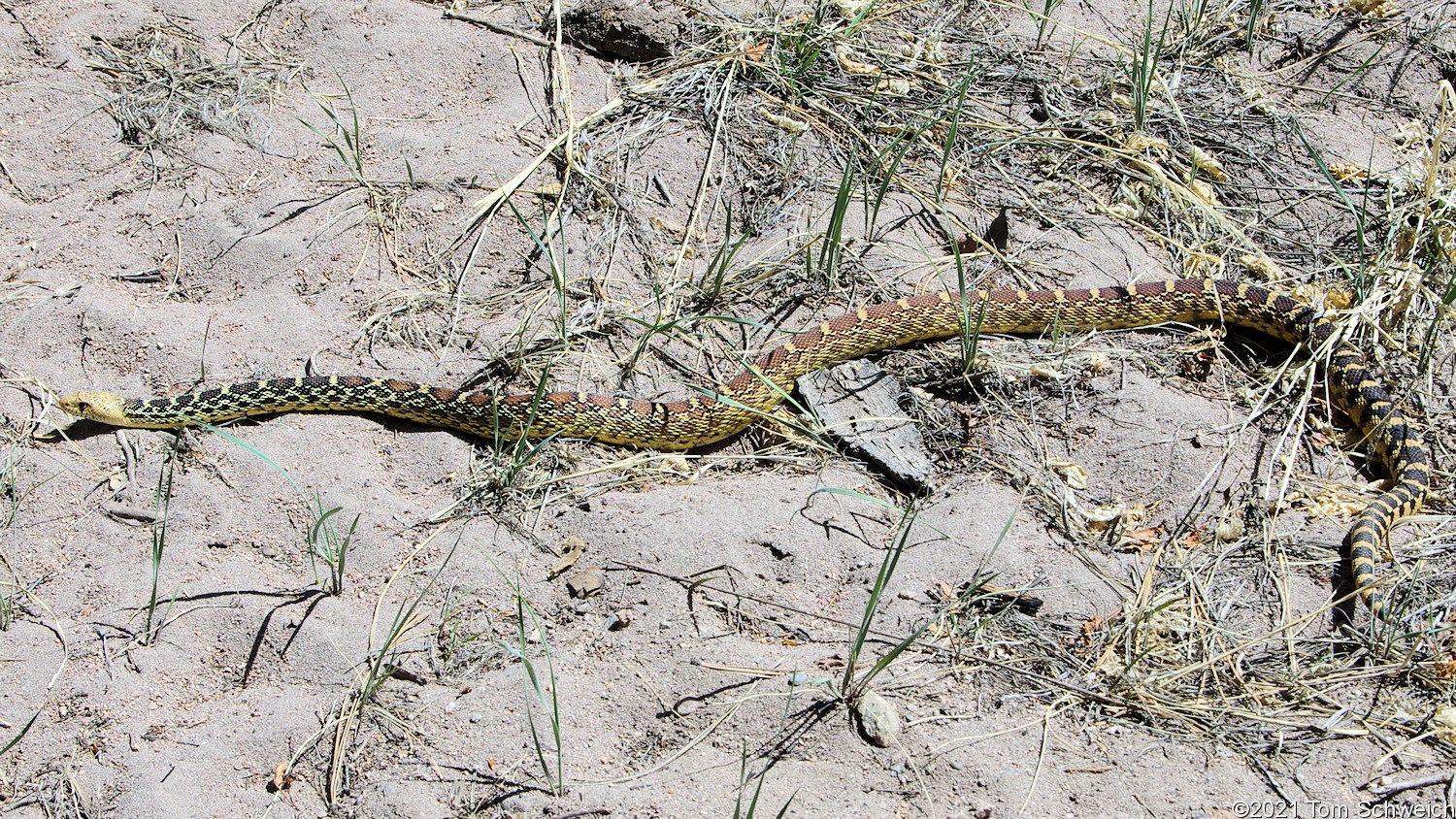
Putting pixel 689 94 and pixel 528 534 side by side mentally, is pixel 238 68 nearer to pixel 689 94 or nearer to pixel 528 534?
Answer: pixel 689 94

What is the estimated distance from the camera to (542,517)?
5.30 meters

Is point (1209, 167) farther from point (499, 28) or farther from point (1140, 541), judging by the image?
point (499, 28)

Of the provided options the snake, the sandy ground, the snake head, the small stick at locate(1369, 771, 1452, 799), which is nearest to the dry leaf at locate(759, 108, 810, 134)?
the sandy ground

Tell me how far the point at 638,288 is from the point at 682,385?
0.82 meters

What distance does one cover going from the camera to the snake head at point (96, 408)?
5379 mm

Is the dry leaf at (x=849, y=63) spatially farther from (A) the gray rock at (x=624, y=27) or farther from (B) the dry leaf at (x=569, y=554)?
(B) the dry leaf at (x=569, y=554)

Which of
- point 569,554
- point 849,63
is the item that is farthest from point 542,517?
point 849,63

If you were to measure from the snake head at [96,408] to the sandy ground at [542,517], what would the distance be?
0.62 feet

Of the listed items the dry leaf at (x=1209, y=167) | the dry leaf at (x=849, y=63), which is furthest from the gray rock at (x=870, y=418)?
the dry leaf at (x=1209, y=167)

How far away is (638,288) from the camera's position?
6.49 meters

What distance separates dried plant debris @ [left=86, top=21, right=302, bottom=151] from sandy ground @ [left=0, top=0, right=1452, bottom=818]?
1.8 inches

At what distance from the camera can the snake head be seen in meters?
5.38

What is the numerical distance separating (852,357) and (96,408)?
4684 mm

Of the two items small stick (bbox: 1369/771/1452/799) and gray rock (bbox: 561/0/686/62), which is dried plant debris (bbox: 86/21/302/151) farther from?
small stick (bbox: 1369/771/1452/799)
